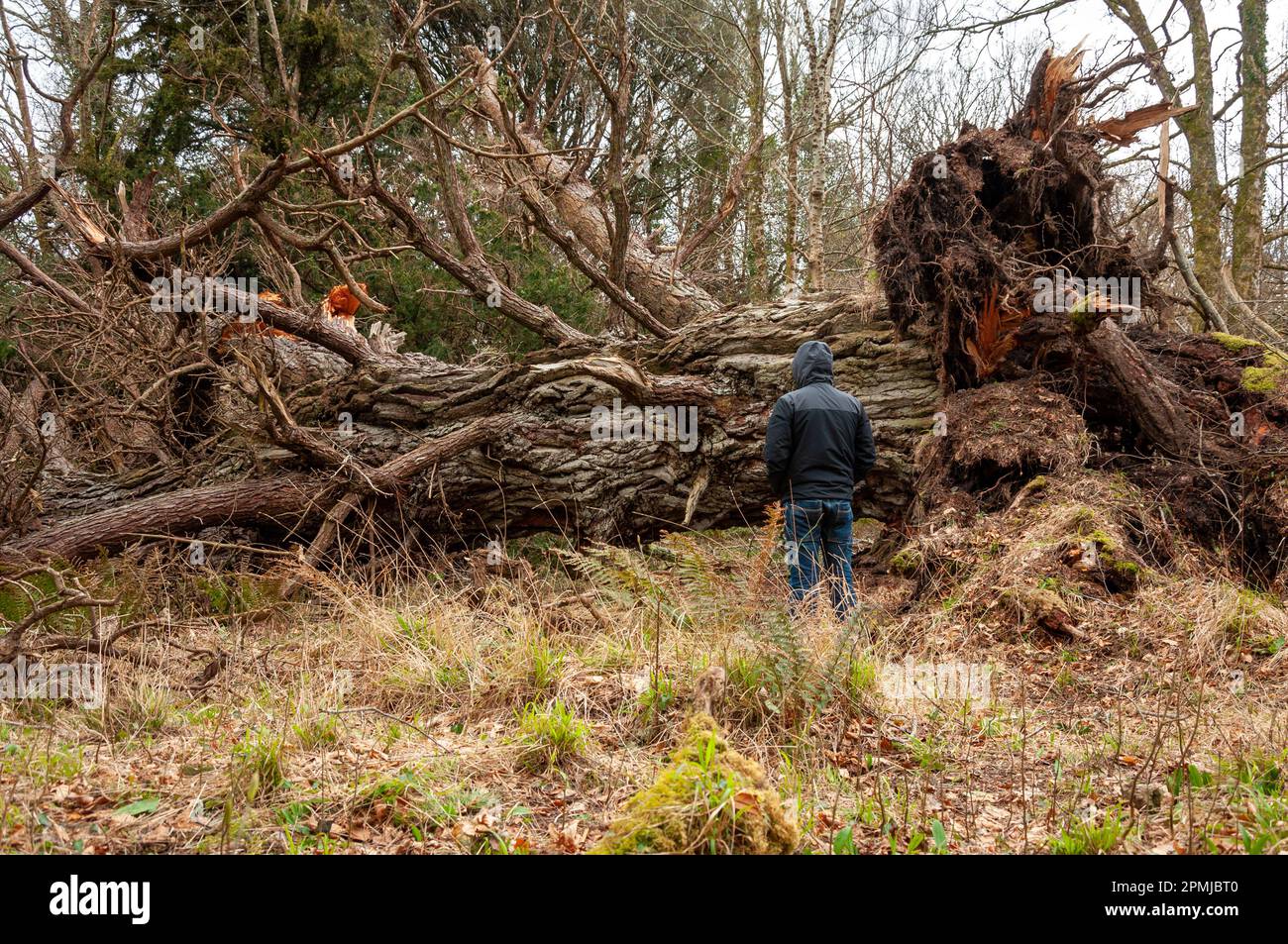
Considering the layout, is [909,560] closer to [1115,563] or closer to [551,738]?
[1115,563]

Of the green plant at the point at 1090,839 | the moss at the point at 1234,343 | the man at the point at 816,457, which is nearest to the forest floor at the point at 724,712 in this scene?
the green plant at the point at 1090,839

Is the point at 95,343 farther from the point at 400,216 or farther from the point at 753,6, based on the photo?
the point at 753,6

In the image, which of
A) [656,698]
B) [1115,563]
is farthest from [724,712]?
[1115,563]

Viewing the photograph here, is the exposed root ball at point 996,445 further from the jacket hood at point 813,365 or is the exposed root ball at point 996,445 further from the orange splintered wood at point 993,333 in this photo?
the jacket hood at point 813,365

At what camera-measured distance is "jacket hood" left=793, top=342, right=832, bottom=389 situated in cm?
632

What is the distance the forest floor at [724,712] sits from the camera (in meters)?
2.81

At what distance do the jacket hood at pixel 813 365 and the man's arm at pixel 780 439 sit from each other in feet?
1.08

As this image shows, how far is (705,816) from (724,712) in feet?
3.26

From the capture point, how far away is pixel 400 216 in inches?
305

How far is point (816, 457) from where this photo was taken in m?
6.07

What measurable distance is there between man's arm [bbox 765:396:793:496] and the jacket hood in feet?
1.08

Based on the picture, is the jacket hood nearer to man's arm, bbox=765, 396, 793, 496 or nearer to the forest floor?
man's arm, bbox=765, 396, 793, 496
